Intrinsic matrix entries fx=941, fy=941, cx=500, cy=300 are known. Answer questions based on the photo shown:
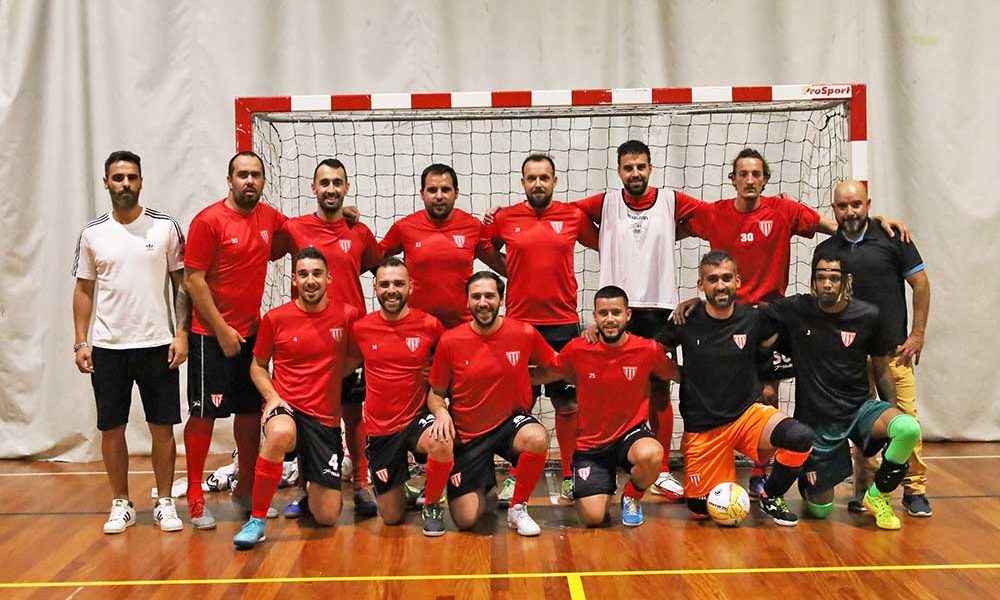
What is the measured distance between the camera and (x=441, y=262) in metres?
5.10

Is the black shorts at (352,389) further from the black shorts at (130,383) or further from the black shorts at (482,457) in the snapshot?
the black shorts at (130,383)

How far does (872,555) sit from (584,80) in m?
3.82

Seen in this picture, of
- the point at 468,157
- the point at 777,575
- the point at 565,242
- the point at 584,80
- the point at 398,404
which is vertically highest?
the point at 584,80

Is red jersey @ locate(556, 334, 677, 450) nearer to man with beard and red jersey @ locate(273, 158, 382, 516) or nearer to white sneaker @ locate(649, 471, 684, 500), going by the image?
white sneaker @ locate(649, 471, 684, 500)

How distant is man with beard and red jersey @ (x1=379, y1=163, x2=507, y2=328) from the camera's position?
509 centimetres

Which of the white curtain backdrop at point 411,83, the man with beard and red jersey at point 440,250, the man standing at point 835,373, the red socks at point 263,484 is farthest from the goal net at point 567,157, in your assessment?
the red socks at point 263,484

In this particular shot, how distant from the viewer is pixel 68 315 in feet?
21.5

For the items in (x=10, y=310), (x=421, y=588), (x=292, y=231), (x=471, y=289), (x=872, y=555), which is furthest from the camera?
(x=10, y=310)

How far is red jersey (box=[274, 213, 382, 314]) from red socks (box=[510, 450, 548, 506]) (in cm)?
123

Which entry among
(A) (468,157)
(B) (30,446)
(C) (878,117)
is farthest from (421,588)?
(C) (878,117)

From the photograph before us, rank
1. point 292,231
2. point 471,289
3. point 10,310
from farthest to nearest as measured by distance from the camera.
A: point 10,310, point 292,231, point 471,289

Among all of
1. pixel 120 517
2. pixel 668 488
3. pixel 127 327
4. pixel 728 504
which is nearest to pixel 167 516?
pixel 120 517

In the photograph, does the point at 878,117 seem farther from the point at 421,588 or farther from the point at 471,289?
the point at 421,588

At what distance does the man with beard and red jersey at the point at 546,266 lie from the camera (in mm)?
5109
